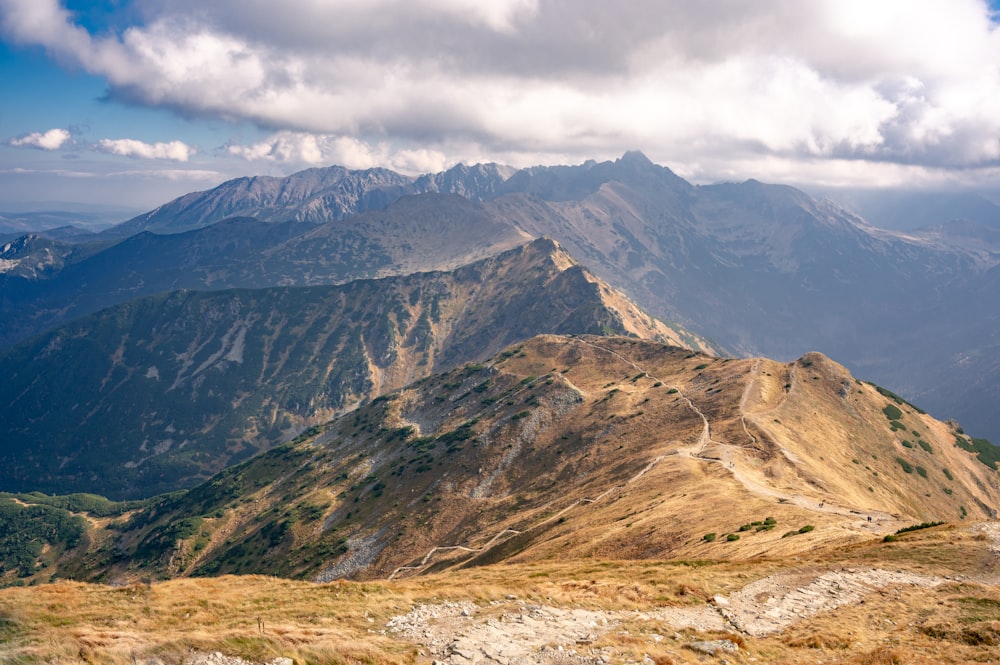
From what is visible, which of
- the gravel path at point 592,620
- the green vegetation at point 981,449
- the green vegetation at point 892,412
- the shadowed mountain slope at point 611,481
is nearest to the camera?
the gravel path at point 592,620

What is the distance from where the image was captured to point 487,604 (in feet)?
119

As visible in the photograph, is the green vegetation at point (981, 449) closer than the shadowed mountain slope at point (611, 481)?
No

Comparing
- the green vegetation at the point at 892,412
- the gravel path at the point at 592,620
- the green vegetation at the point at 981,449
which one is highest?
the gravel path at the point at 592,620

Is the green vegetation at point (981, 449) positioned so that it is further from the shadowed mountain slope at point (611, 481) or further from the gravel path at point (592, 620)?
the gravel path at point (592, 620)

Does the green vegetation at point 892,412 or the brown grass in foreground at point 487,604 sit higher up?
the brown grass in foreground at point 487,604

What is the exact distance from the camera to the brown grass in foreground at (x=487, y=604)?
86.5 ft

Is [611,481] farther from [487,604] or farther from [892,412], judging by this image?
[892,412]

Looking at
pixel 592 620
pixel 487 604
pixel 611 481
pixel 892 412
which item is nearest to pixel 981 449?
pixel 892 412

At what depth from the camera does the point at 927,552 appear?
43.4 m

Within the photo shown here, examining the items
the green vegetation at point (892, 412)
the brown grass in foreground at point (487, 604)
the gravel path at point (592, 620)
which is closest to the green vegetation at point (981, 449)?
the green vegetation at point (892, 412)

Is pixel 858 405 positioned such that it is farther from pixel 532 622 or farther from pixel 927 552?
pixel 532 622

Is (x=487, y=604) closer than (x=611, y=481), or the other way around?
(x=487, y=604)

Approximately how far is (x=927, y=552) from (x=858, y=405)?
111 m

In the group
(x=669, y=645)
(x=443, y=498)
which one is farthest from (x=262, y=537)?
(x=669, y=645)
